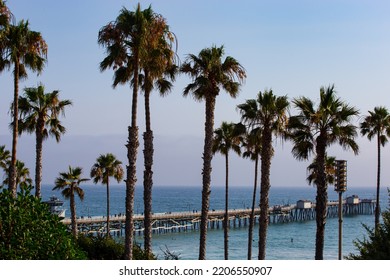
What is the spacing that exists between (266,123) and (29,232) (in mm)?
20885

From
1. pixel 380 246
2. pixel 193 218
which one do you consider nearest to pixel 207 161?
pixel 380 246

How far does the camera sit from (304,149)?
83.5 ft

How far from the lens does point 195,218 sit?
107 metres

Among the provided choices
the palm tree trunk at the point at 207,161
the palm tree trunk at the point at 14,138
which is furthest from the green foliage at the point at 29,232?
the palm tree trunk at the point at 207,161

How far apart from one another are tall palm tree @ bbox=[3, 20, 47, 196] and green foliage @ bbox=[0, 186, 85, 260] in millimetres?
17292

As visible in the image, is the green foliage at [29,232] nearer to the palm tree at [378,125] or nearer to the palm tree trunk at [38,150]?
the palm tree trunk at [38,150]

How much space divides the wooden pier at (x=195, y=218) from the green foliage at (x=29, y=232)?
2189 inches

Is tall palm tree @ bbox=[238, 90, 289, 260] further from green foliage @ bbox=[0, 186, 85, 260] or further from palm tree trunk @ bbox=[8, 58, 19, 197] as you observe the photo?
green foliage @ bbox=[0, 186, 85, 260]

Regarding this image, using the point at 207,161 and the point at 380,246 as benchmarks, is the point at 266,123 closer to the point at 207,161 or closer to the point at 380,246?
the point at 207,161

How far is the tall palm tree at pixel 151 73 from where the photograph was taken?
2709 centimetres

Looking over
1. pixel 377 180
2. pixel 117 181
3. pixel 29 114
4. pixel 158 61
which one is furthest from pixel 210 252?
pixel 158 61

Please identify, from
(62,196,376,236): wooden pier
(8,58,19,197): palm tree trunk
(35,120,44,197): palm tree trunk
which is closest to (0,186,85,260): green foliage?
(8,58,19,197): palm tree trunk
